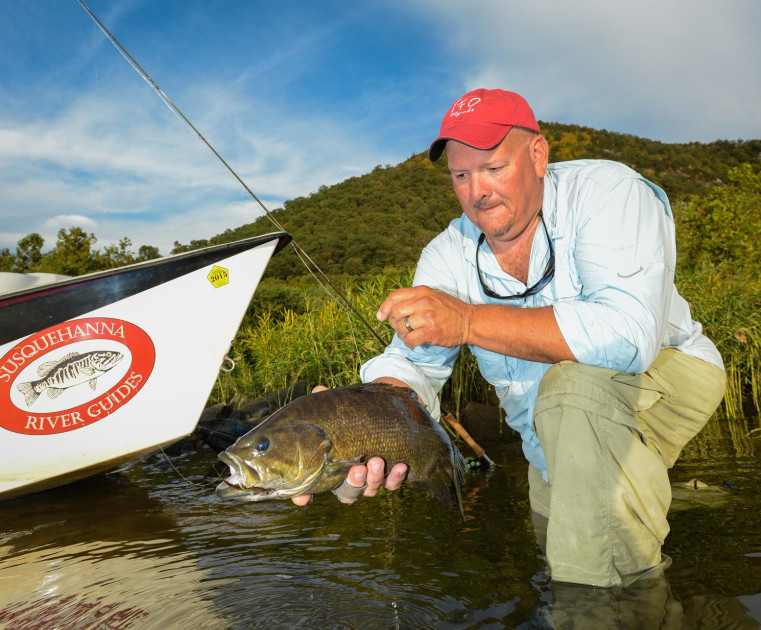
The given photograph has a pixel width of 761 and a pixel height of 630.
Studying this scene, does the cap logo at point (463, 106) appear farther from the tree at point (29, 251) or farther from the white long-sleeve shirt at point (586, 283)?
the tree at point (29, 251)

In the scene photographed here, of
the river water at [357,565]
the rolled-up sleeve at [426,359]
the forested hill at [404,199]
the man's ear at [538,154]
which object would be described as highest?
the forested hill at [404,199]

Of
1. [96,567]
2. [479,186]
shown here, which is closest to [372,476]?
[479,186]

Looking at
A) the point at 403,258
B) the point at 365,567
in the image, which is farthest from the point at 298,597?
the point at 403,258

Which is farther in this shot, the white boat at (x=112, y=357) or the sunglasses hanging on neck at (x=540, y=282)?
the white boat at (x=112, y=357)

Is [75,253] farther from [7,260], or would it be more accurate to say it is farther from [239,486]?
[239,486]

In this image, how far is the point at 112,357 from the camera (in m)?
4.89

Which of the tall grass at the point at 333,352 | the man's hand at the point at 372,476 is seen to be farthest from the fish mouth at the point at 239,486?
the tall grass at the point at 333,352

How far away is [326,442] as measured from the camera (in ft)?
6.54

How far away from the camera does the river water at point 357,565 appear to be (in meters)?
2.38

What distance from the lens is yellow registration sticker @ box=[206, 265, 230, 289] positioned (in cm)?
521

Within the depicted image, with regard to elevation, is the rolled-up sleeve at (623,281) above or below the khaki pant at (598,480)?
above

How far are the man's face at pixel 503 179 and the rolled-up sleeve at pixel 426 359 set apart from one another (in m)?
0.42

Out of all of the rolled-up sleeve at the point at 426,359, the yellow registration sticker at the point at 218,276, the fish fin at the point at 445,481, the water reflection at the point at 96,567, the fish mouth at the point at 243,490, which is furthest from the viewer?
the yellow registration sticker at the point at 218,276

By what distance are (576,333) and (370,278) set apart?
25.5 feet
